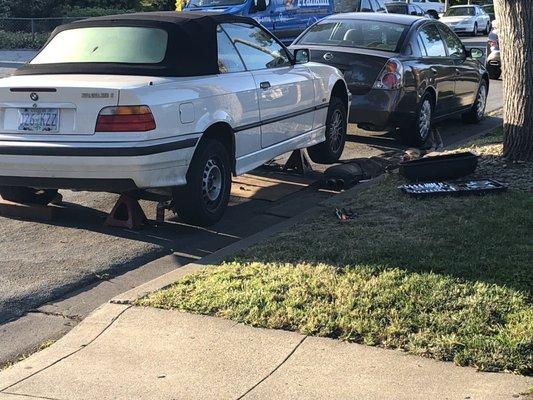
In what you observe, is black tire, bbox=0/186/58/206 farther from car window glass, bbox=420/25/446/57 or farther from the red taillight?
car window glass, bbox=420/25/446/57

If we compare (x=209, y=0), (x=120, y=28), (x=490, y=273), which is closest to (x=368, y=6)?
(x=209, y=0)

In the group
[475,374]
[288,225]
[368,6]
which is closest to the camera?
[475,374]

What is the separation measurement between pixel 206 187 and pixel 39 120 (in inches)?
58.6

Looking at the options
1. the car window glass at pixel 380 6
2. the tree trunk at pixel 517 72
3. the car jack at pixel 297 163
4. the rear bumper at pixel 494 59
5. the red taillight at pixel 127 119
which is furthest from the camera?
the car window glass at pixel 380 6

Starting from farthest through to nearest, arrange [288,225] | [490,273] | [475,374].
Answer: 1. [288,225]
2. [490,273]
3. [475,374]

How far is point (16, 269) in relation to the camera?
552 centimetres

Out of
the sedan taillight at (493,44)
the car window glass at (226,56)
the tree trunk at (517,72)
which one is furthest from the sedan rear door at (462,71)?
the sedan taillight at (493,44)

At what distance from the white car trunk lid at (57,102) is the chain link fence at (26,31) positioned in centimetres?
1964

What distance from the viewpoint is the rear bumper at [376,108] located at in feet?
31.1

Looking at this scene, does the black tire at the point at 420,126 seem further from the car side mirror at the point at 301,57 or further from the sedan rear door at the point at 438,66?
the car side mirror at the point at 301,57

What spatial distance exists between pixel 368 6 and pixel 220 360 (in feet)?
70.7

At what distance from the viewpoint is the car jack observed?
28.2ft

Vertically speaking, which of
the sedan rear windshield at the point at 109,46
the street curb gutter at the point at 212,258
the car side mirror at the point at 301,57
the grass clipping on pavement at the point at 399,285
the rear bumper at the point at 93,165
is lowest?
the street curb gutter at the point at 212,258

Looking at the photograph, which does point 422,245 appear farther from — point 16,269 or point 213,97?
point 16,269
